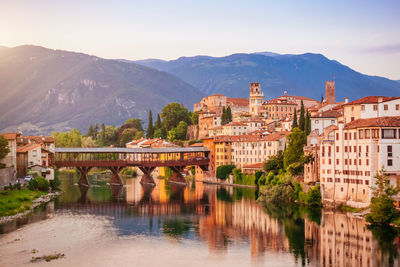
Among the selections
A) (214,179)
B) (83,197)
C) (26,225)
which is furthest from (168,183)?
(26,225)

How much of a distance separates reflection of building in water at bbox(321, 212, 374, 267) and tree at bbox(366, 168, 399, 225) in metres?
1.28

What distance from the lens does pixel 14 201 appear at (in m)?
62.9

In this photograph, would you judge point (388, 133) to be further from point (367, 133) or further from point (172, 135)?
point (172, 135)

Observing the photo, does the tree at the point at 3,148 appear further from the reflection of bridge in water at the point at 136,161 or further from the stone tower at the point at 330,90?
the stone tower at the point at 330,90

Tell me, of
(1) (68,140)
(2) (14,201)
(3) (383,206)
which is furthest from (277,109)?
(3) (383,206)

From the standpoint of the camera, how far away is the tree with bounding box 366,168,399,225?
172 feet

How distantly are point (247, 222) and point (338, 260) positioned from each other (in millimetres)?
17152

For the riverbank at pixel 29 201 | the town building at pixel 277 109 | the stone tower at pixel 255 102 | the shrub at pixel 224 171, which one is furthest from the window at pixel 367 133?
the stone tower at pixel 255 102

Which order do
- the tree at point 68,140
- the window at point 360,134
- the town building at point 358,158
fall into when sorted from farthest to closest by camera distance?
the tree at point 68,140 → the window at point 360,134 → the town building at point 358,158

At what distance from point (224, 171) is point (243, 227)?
2007 inches

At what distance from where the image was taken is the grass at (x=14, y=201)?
5894 centimetres

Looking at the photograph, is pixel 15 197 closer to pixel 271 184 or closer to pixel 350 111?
pixel 271 184

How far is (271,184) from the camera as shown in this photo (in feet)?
259

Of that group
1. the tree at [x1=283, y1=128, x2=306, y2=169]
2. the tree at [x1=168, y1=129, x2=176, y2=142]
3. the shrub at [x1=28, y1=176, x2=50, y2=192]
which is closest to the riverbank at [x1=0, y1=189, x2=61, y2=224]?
the shrub at [x1=28, y1=176, x2=50, y2=192]
